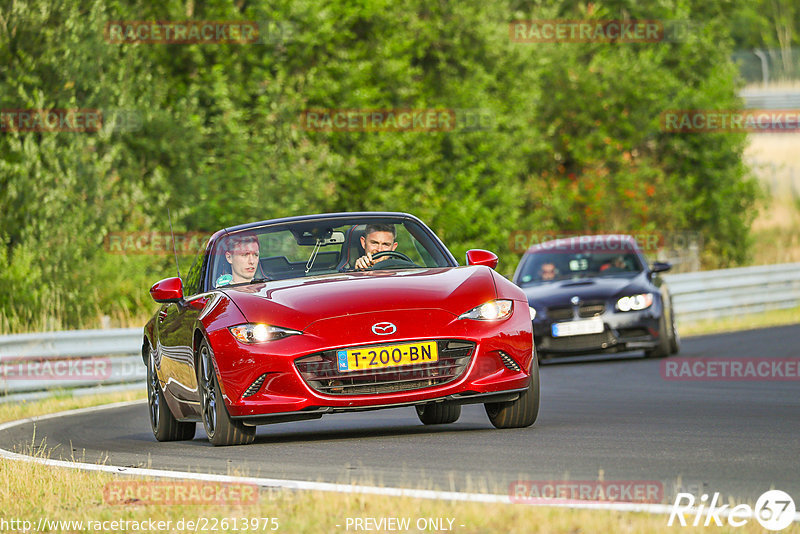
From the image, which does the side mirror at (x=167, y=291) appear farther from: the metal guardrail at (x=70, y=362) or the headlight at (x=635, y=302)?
the headlight at (x=635, y=302)

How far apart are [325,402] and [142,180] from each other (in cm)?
2111

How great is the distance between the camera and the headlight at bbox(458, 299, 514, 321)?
8.54m

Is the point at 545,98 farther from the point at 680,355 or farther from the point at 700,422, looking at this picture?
the point at 700,422

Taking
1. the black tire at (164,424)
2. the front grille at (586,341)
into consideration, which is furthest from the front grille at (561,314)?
the black tire at (164,424)

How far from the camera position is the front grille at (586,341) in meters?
17.1

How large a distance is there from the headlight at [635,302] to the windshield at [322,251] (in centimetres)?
769

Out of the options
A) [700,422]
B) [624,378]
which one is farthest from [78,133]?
[700,422]

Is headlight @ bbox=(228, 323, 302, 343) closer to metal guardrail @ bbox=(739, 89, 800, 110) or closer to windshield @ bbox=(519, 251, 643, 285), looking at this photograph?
windshield @ bbox=(519, 251, 643, 285)

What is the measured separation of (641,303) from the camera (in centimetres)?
1733

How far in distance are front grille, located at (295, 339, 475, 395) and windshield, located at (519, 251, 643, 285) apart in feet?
32.3

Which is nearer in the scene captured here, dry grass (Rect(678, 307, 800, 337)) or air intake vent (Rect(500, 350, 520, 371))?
air intake vent (Rect(500, 350, 520, 371))

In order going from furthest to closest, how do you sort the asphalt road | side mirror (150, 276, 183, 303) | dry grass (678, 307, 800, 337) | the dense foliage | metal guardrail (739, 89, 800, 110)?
metal guardrail (739, 89, 800, 110) → dry grass (678, 307, 800, 337) → the dense foliage → side mirror (150, 276, 183, 303) → the asphalt road

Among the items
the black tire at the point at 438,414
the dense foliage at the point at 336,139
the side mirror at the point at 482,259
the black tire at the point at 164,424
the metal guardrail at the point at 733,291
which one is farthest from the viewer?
the metal guardrail at the point at 733,291

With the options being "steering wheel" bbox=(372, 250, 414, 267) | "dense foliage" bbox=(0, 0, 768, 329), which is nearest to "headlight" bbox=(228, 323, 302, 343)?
"steering wheel" bbox=(372, 250, 414, 267)
